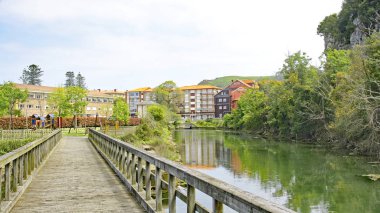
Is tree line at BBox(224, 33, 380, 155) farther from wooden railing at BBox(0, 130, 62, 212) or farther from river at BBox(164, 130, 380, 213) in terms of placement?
wooden railing at BBox(0, 130, 62, 212)

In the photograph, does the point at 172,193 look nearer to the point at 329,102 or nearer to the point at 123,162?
the point at 123,162

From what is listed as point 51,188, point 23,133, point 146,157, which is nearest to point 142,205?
point 146,157

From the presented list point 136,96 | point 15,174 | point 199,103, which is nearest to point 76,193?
point 15,174

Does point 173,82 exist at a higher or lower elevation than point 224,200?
higher

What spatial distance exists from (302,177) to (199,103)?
117 meters

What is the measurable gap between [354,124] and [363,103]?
2.10 meters

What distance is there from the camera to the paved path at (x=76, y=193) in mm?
7180

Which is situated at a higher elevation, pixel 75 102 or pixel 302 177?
pixel 75 102

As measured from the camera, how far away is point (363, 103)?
97.7 feet

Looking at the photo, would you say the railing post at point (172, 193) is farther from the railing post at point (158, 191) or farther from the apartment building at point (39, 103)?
the apartment building at point (39, 103)

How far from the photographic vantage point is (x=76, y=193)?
867 cm

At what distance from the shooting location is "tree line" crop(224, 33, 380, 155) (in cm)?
2947

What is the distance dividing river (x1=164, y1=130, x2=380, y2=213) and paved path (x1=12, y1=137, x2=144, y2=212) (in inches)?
214

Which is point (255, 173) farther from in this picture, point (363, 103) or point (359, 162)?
point (363, 103)
